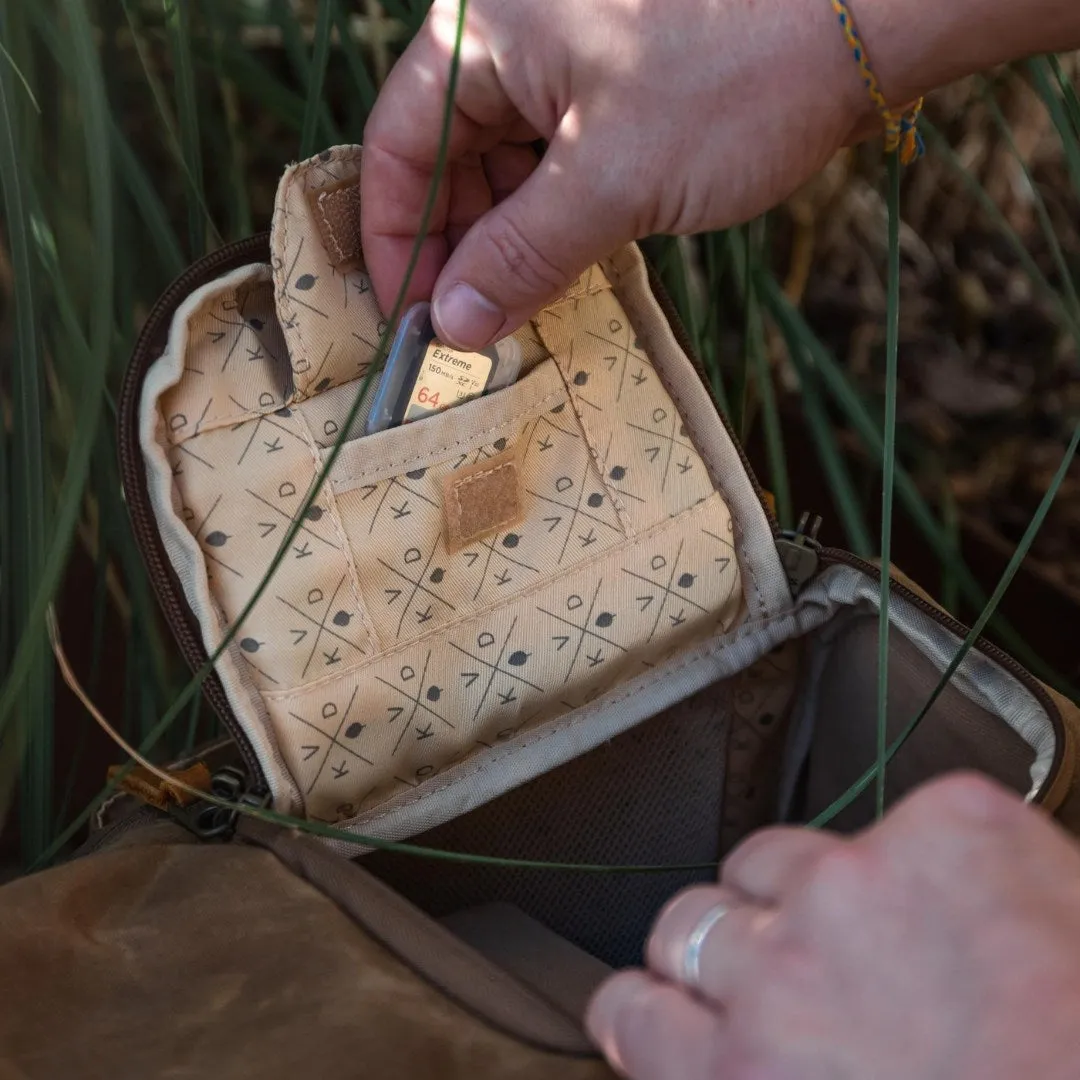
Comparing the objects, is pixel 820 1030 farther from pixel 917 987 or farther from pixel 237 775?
pixel 237 775

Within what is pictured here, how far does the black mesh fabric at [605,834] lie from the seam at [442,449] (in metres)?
0.22

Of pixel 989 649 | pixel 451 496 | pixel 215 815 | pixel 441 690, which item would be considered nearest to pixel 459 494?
pixel 451 496

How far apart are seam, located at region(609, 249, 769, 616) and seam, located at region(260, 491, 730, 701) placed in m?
0.02

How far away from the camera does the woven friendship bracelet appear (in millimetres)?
579

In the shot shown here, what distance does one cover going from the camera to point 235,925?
0.51 metres

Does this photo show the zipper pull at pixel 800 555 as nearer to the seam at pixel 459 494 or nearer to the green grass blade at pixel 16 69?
the seam at pixel 459 494

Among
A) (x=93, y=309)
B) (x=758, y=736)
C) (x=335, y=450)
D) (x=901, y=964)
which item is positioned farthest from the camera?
(x=758, y=736)

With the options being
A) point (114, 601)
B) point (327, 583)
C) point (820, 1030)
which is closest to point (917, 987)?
point (820, 1030)

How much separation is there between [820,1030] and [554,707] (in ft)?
1.18

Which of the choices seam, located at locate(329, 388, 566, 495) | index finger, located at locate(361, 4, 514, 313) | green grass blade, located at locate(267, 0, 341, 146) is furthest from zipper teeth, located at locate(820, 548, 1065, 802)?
green grass blade, located at locate(267, 0, 341, 146)

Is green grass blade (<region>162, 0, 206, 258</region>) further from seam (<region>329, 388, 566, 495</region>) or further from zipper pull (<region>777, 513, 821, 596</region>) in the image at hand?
zipper pull (<region>777, 513, 821, 596</region>)

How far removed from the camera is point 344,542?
612 millimetres

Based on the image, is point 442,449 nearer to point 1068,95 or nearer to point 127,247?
point 127,247

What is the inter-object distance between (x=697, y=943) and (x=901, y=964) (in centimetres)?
7
